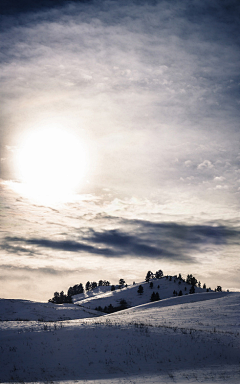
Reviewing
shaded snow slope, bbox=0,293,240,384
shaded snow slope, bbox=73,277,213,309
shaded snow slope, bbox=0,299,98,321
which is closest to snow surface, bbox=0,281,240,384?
shaded snow slope, bbox=0,293,240,384

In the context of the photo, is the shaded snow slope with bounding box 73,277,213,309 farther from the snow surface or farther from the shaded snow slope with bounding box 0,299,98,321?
the snow surface

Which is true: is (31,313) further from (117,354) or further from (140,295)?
(140,295)

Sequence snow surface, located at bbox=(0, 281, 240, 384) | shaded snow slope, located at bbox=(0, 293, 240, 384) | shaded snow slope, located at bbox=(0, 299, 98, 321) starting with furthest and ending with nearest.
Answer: shaded snow slope, located at bbox=(0, 299, 98, 321) → shaded snow slope, located at bbox=(0, 293, 240, 384) → snow surface, located at bbox=(0, 281, 240, 384)

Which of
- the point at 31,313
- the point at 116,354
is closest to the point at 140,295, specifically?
the point at 31,313

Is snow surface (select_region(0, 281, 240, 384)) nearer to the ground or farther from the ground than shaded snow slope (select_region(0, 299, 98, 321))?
farther from the ground

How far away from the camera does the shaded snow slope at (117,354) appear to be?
14.6m

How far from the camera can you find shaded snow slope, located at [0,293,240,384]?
48.0ft

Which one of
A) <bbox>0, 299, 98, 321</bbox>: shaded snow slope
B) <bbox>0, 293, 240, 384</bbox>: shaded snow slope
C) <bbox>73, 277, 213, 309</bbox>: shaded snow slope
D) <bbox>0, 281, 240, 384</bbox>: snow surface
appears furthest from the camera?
<bbox>73, 277, 213, 309</bbox>: shaded snow slope

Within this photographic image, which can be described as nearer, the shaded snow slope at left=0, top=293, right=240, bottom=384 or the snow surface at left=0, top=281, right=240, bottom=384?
the snow surface at left=0, top=281, right=240, bottom=384

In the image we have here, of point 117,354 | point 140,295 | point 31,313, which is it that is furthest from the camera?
point 140,295

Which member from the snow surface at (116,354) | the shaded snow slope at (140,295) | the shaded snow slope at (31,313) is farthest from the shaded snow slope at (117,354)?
the shaded snow slope at (140,295)

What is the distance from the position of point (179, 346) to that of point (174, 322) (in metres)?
12.1

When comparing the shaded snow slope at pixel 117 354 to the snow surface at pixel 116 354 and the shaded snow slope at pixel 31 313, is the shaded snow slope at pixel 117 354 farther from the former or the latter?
the shaded snow slope at pixel 31 313

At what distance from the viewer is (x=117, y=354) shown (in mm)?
18141
